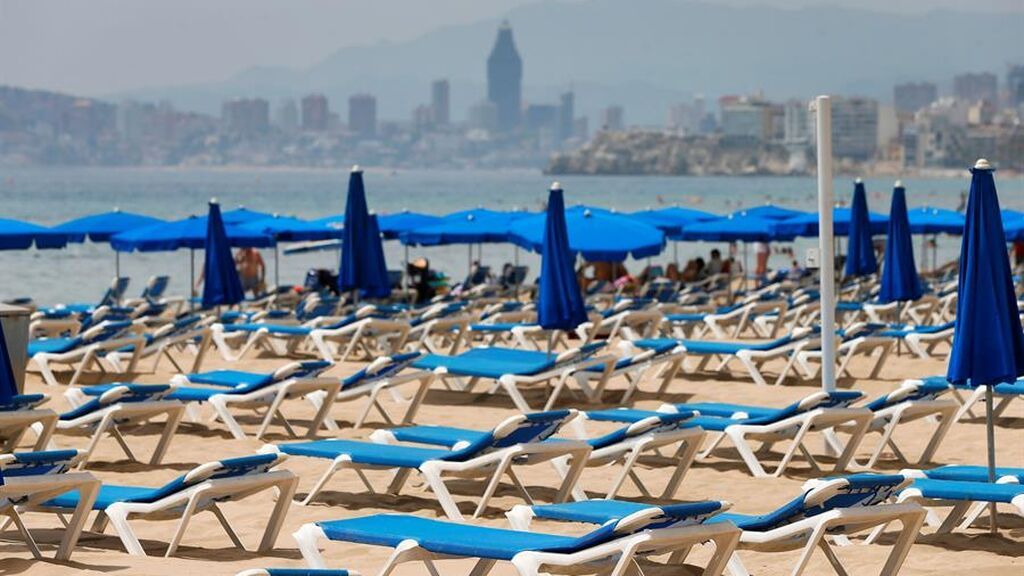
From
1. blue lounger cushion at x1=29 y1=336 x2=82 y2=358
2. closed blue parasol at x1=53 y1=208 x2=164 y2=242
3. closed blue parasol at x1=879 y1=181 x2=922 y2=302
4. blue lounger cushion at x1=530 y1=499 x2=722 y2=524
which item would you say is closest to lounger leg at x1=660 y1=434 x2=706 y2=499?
blue lounger cushion at x1=530 y1=499 x2=722 y2=524

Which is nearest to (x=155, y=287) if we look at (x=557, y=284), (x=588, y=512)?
(x=557, y=284)

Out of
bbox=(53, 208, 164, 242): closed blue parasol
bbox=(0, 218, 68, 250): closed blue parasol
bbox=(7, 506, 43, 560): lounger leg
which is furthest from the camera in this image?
bbox=(53, 208, 164, 242): closed blue parasol

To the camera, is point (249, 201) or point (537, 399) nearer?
point (537, 399)

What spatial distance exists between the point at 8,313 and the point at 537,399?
3.17 meters

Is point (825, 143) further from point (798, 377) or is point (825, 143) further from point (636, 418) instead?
point (798, 377)

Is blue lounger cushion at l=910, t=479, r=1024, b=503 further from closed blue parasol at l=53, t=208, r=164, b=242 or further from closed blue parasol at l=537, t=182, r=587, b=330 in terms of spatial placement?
closed blue parasol at l=53, t=208, r=164, b=242

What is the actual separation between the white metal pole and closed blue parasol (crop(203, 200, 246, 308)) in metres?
6.18

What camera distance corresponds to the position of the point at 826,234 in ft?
27.6

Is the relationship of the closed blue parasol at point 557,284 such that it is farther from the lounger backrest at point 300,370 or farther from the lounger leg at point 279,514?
the lounger leg at point 279,514

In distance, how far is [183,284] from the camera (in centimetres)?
3759

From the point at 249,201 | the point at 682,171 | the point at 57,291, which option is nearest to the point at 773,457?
the point at 57,291

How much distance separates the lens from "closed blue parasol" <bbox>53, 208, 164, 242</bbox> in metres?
18.3

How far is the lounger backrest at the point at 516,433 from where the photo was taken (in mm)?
6738

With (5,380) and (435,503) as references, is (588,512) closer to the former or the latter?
(435,503)
